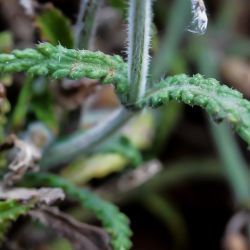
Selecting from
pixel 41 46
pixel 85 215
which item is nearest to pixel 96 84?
pixel 41 46

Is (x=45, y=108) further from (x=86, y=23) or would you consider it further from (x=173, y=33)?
(x=173, y=33)

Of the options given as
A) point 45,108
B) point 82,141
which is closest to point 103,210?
point 82,141

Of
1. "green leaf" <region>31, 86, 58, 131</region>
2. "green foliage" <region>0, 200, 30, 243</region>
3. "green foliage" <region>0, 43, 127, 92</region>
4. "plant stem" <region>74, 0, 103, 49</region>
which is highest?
"plant stem" <region>74, 0, 103, 49</region>

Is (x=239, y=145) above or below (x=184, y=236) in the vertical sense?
above

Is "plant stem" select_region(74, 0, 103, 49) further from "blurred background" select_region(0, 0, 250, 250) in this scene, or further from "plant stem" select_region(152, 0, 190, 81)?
"plant stem" select_region(152, 0, 190, 81)

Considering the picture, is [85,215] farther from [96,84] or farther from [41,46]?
[41,46]

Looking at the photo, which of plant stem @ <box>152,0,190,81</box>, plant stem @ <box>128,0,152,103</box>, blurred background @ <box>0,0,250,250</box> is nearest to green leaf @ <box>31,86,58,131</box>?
blurred background @ <box>0,0,250,250</box>

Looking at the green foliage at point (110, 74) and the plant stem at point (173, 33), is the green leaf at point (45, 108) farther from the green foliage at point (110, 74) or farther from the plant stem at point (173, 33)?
the plant stem at point (173, 33)

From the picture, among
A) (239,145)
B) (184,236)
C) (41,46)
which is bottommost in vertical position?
(184,236)
